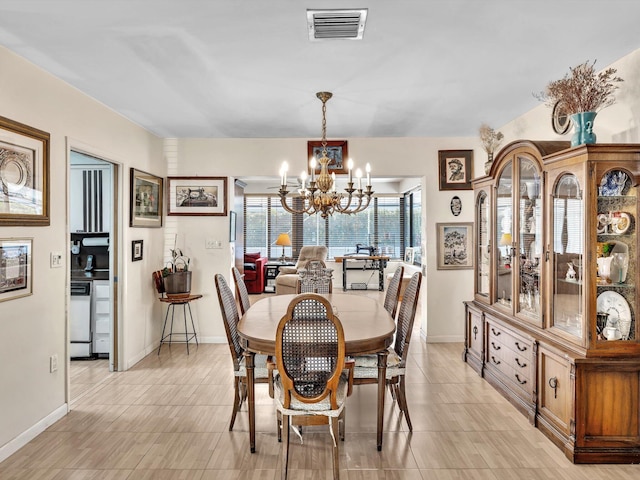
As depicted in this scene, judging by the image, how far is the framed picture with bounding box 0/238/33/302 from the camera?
8.26 ft

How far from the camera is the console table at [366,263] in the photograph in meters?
9.43

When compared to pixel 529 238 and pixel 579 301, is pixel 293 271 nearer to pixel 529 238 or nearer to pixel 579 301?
pixel 529 238

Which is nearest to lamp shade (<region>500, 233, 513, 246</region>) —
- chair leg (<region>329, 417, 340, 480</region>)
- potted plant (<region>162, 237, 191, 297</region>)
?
chair leg (<region>329, 417, 340, 480</region>)

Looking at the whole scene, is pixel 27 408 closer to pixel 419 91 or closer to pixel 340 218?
pixel 419 91

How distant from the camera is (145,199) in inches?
181

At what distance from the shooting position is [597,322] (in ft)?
8.14

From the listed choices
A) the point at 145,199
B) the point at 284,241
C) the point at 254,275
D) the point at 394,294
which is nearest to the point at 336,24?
the point at 394,294

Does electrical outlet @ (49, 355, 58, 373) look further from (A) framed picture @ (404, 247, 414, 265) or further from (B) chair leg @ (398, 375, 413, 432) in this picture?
(A) framed picture @ (404, 247, 414, 265)

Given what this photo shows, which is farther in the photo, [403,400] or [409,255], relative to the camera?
[409,255]

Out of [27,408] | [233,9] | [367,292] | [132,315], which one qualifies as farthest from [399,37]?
[367,292]

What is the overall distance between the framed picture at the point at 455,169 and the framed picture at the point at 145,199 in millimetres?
3474

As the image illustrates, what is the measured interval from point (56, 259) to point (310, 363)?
2156mm

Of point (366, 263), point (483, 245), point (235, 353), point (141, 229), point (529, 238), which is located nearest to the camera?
point (235, 353)

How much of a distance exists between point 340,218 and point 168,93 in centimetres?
706
